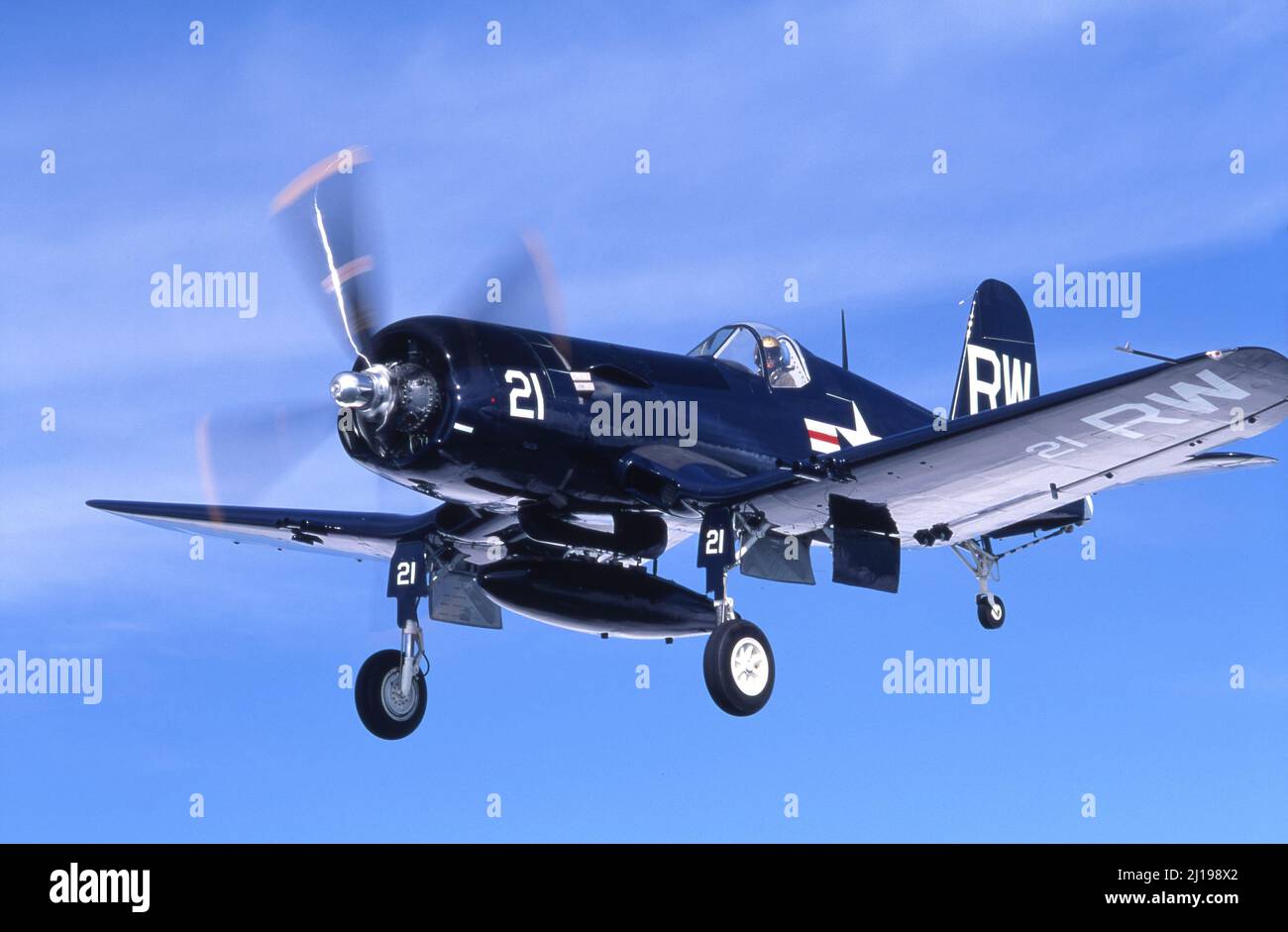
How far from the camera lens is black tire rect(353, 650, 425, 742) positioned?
55.5 feet

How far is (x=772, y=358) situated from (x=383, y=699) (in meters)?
5.37

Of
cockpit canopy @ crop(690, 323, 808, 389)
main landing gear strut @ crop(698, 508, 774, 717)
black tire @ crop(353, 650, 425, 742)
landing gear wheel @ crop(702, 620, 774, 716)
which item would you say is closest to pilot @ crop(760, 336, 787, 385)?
cockpit canopy @ crop(690, 323, 808, 389)

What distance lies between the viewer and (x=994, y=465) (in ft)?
49.9

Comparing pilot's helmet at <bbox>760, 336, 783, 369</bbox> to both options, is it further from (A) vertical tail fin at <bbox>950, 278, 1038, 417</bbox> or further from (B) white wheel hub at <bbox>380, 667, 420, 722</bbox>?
(B) white wheel hub at <bbox>380, 667, 420, 722</bbox>

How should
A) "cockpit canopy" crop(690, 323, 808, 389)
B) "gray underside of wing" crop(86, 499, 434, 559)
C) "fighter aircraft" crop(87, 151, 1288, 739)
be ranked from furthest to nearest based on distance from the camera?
"gray underside of wing" crop(86, 499, 434, 559) → "cockpit canopy" crop(690, 323, 808, 389) → "fighter aircraft" crop(87, 151, 1288, 739)

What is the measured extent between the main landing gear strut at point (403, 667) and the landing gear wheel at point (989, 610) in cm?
645

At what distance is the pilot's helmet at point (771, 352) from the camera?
16875 mm

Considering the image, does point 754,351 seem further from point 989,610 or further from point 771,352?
point 989,610

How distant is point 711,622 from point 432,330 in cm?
392

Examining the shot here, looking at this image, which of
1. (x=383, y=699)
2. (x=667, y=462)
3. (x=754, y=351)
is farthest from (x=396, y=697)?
(x=754, y=351)

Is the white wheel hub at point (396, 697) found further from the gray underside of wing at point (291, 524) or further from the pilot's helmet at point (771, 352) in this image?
the pilot's helmet at point (771, 352)

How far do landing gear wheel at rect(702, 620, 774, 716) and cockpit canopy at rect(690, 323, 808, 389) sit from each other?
2.86 metres

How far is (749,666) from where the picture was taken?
49.9 feet

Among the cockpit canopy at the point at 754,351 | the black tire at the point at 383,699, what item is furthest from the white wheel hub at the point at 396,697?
the cockpit canopy at the point at 754,351
